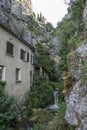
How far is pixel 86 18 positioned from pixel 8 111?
777 cm

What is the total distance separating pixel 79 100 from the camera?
8039mm

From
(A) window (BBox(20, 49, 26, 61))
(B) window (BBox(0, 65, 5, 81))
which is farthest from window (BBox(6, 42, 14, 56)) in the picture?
(A) window (BBox(20, 49, 26, 61))

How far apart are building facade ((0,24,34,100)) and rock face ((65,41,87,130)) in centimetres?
1049

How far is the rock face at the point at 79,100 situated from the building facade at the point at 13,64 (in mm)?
10493

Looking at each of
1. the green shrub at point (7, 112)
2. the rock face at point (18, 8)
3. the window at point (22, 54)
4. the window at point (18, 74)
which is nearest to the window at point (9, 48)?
the window at point (18, 74)

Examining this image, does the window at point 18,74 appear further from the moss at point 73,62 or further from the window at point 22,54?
the moss at point 73,62

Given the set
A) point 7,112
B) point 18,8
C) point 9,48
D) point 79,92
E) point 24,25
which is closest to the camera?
point 79,92

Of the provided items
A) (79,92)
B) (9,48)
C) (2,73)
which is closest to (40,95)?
(9,48)

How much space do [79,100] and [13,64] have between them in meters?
13.7

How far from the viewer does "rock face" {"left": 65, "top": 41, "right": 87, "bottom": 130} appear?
25.2 ft

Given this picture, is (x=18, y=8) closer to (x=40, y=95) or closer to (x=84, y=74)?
(x=40, y=95)

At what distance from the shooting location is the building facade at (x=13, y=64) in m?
18.8

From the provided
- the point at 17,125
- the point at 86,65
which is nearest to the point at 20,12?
the point at 17,125

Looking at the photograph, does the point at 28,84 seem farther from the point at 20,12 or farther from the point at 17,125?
the point at 20,12
